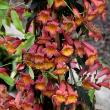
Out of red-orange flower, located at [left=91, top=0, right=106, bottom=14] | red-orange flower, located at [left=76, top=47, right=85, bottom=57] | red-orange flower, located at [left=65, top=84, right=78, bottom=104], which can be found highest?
red-orange flower, located at [left=91, top=0, right=106, bottom=14]

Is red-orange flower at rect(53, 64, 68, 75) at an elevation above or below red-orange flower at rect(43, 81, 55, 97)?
above

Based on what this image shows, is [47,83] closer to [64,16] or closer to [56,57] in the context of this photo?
[56,57]

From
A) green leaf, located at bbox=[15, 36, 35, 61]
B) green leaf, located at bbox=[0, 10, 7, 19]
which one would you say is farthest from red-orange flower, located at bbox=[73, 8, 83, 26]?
green leaf, located at bbox=[0, 10, 7, 19]

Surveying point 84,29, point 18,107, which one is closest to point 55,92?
point 18,107

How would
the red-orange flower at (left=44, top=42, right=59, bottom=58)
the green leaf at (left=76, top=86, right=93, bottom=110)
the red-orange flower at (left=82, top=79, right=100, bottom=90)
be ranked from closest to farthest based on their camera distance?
the red-orange flower at (left=44, top=42, right=59, bottom=58) < the red-orange flower at (left=82, top=79, right=100, bottom=90) < the green leaf at (left=76, top=86, right=93, bottom=110)

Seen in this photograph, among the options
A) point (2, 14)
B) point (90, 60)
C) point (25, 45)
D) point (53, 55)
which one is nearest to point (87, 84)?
point (90, 60)

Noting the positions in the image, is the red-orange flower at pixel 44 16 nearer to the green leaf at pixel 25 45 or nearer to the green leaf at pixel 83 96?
the green leaf at pixel 25 45

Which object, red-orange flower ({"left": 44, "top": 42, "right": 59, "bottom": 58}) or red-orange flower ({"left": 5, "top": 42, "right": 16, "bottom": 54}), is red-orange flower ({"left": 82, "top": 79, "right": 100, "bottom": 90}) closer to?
red-orange flower ({"left": 44, "top": 42, "right": 59, "bottom": 58})

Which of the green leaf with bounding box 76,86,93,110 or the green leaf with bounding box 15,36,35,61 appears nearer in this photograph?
the green leaf with bounding box 15,36,35,61

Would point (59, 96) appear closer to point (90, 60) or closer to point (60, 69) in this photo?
point (60, 69)
